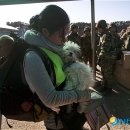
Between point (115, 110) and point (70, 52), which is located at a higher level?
point (70, 52)

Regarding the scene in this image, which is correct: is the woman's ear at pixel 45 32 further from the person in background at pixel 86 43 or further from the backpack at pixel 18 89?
the person in background at pixel 86 43

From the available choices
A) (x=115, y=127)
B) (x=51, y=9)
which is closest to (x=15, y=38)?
(x=51, y=9)

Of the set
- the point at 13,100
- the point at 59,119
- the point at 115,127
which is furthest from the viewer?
the point at 115,127

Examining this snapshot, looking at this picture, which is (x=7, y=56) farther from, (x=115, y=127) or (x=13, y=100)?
(x=115, y=127)

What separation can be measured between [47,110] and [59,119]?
196 millimetres

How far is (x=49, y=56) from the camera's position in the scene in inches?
74.9

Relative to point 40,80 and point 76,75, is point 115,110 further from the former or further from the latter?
point 40,80

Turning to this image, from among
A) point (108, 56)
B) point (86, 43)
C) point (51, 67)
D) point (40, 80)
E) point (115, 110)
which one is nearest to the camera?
point (40, 80)

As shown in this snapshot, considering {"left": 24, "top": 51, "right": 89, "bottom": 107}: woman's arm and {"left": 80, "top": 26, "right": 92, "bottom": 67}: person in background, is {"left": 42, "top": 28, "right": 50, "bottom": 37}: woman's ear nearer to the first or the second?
{"left": 24, "top": 51, "right": 89, "bottom": 107}: woman's arm

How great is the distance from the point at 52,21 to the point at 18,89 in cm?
47

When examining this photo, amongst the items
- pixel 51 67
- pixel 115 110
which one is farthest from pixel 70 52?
pixel 115 110

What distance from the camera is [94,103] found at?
2129 mm

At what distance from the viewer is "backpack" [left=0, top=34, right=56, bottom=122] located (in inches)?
72.8

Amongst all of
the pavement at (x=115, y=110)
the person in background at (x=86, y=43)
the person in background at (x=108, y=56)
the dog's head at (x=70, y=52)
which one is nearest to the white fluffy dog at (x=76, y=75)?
the dog's head at (x=70, y=52)
